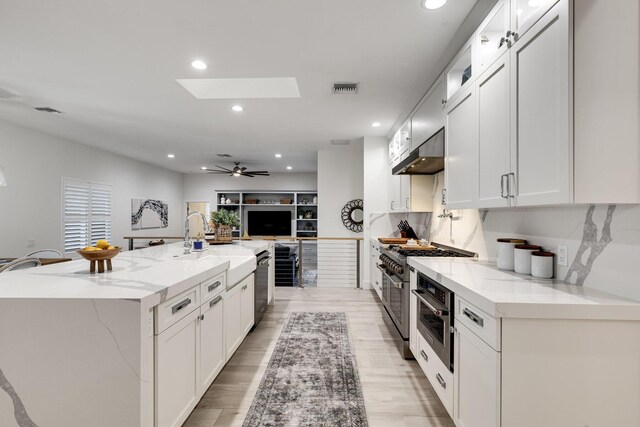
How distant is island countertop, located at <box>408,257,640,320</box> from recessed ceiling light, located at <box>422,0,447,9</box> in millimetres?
1652

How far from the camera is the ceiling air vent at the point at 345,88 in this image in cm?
299

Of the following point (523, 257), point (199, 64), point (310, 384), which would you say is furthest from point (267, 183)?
point (523, 257)

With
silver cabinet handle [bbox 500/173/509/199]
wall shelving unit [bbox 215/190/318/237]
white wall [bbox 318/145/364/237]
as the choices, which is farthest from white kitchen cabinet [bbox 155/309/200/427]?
wall shelving unit [bbox 215/190/318/237]

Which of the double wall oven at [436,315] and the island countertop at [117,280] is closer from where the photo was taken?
the island countertop at [117,280]

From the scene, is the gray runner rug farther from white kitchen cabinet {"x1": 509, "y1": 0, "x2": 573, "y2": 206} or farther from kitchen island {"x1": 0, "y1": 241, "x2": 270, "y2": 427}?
white kitchen cabinet {"x1": 509, "y1": 0, "x2": 573, "y2": 206}

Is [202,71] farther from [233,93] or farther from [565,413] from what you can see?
[565,413]

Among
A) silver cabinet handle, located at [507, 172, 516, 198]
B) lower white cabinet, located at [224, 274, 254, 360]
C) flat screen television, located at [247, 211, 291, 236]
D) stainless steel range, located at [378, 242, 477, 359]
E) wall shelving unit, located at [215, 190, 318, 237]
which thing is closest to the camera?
silver cabinet handle, located at [507, 172, 516, 198]

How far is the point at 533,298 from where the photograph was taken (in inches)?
49.6

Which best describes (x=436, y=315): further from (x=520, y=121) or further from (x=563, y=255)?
(x=520, y=121)

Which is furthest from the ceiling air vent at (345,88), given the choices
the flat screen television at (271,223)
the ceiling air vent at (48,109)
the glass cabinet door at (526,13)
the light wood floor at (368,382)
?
the flat screen television at (271,223)

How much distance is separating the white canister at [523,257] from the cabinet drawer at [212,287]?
1.93 metres

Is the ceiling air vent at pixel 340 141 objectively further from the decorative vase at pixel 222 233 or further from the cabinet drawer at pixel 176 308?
the cabinet drawer at pixel 176 308

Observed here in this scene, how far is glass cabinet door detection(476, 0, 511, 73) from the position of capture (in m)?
1.61

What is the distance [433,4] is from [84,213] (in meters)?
6.45
